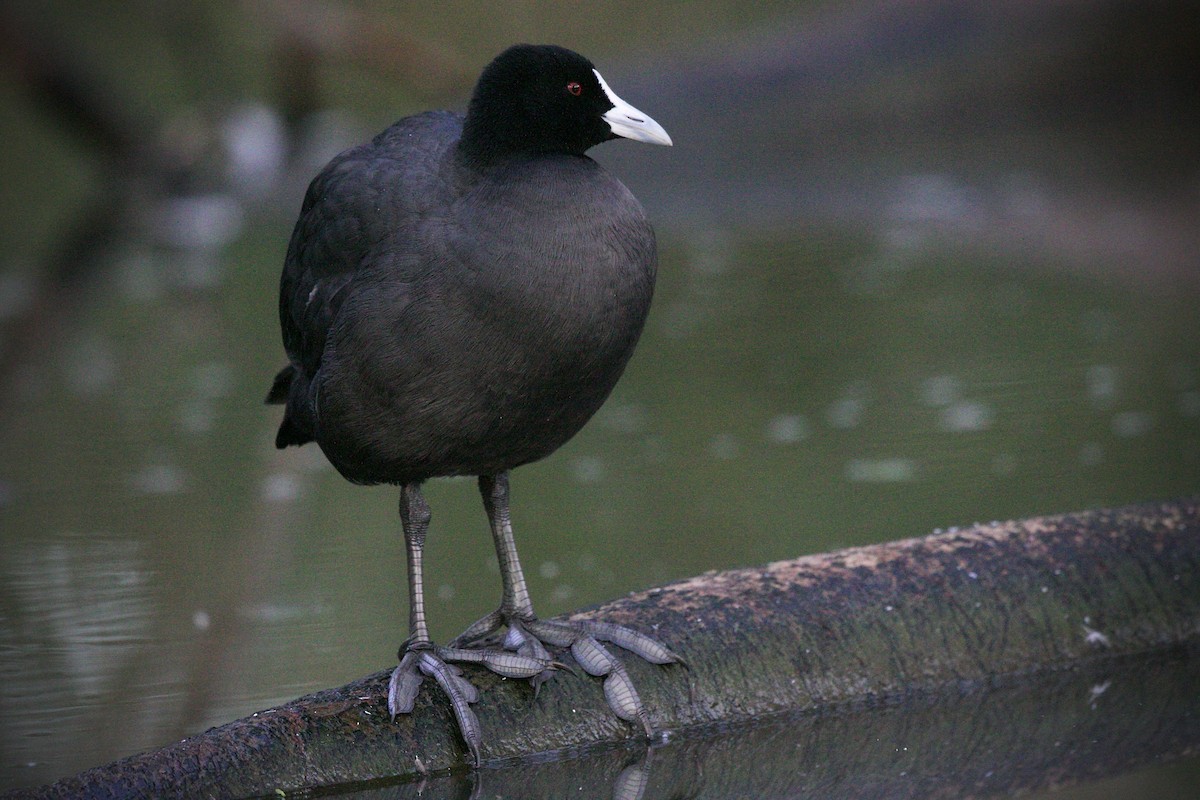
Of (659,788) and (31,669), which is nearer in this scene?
(659,788)

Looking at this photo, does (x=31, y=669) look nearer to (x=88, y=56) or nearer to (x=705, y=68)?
(x=705, y=68)

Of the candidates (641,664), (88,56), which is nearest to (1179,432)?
(641,664)

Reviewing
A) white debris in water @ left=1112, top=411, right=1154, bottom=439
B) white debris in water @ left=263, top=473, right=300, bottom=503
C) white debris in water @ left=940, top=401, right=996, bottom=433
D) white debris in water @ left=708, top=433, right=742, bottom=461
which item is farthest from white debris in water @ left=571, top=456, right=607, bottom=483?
white debris in water @ left=1112, top=411, right=1154, bottom=439

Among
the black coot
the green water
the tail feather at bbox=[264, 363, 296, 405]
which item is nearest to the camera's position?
the black coot

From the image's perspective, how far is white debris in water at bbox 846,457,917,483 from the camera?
569cm

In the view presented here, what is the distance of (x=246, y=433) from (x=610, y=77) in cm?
749

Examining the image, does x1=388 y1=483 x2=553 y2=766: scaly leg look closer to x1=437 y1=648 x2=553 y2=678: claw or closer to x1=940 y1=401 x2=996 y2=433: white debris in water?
x1=437 y1=648 x2=553 y2=678: claw

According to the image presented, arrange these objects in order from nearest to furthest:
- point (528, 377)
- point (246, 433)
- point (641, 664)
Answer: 1. point (528, 377)
2. point (641, 664)
3. point (246, 433)

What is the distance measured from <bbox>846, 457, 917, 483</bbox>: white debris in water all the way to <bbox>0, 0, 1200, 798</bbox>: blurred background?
0.02 m

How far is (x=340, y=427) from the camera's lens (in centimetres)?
363

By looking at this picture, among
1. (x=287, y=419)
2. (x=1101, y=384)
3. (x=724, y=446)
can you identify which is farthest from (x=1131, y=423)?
(x=287, y=419)

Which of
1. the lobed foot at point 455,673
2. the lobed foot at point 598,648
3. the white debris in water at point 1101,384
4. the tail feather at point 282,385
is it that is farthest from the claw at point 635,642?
the white debris in water at point 1101,384

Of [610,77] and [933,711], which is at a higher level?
[610,77]

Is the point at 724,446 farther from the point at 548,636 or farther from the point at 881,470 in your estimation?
the point at 548,636
